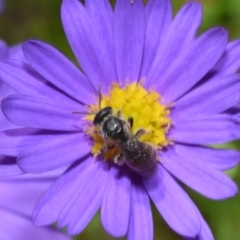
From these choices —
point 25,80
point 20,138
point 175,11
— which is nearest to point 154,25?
point 25,80

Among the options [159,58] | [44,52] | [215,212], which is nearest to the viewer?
[44,52]

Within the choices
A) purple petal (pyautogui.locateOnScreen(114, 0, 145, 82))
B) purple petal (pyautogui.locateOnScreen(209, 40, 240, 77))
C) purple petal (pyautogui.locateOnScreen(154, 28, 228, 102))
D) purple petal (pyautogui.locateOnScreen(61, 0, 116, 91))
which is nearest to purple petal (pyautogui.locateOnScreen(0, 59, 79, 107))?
purple petal (pyautogui.locateOnScreen(61, 0, 116, 91))

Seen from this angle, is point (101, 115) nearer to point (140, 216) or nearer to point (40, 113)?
point (40, 113)

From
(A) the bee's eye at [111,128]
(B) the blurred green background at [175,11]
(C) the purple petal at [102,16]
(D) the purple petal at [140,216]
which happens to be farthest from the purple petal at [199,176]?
(B) the blurred green background at [175,11]

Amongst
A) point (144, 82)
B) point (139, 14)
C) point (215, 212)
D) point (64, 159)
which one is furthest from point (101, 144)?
point (215, 212)

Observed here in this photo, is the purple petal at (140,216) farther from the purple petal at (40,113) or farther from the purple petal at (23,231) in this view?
the purple petal at (23,231)

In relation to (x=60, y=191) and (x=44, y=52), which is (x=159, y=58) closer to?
(x=44, y=52)

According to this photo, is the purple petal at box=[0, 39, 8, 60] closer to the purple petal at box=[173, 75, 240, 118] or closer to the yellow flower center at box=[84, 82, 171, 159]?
the yellow flower center at box=[84, 82, 171, 159]
